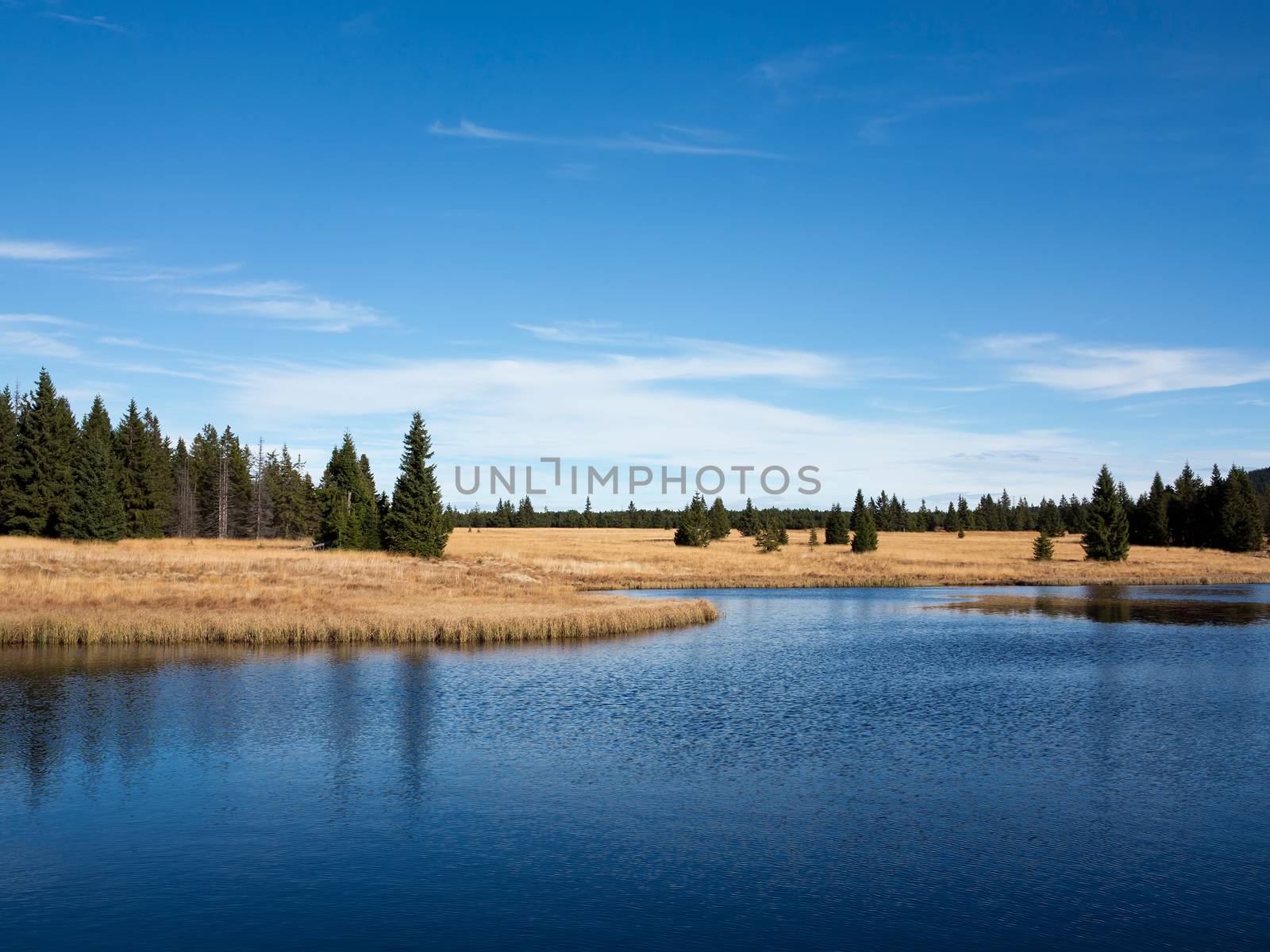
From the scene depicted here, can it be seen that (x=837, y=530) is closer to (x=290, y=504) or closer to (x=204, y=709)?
(x=290, y=504)

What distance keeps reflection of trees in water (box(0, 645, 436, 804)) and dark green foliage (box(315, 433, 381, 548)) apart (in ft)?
130

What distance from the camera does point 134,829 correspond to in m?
16.5

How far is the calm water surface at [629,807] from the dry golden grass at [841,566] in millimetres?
42463

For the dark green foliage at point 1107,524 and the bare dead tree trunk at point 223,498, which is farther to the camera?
the bare dead tree trunk at point 223,498

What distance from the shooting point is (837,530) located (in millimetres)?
114625

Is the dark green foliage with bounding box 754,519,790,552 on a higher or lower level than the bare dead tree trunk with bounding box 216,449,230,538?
lower

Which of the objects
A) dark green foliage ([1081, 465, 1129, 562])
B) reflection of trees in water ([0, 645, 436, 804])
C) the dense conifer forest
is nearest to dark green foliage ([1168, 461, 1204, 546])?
the dense conifer forest

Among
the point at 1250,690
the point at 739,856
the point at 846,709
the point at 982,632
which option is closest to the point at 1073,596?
the point at 982,632

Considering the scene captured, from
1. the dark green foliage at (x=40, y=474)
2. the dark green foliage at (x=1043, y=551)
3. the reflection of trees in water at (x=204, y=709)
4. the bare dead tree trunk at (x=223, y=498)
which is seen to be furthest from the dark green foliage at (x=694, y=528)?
the reflection of trees in water at (x=204, y=709)

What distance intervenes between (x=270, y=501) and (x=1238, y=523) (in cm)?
10172

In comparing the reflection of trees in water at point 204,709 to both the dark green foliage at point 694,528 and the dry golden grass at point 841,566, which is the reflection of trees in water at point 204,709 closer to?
the dry golden grass at point 841,566

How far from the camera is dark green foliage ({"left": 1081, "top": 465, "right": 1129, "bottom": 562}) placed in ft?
283

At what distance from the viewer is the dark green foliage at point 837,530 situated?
113188mm

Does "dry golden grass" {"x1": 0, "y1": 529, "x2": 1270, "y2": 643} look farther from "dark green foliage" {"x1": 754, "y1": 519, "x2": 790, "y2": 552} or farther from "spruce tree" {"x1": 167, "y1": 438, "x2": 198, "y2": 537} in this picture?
"spruce tree" {"x1": 167, "y1": 438, "x2": 198, "y2": 537}
